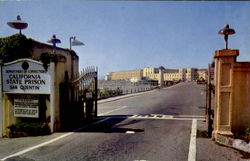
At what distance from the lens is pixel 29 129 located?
650cm

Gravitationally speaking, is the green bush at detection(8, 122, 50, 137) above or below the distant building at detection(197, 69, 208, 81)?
below

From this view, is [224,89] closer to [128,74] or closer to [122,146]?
[122,146]

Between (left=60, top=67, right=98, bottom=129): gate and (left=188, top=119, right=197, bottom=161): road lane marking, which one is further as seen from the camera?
(left=60, top=67, right=98, bottom=129): gate

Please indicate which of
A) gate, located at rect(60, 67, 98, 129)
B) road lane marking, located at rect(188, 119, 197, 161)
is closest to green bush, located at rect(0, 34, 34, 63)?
gate, located at rect(60, 67, 98, 129)

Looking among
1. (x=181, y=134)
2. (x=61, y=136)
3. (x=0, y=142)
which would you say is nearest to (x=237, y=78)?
(x=181, y=134)

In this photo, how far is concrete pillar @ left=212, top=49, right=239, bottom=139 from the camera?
5.20m

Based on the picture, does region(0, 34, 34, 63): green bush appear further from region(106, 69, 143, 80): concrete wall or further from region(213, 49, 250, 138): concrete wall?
region(106, 69, 143, 80): concrete wall

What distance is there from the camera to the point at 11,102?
22.7ft

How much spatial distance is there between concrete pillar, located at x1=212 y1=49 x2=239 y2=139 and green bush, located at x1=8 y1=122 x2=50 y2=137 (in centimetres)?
611

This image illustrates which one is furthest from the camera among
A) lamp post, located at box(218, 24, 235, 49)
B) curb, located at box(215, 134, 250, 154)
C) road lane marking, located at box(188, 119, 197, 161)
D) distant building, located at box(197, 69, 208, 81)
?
distant building, located at box(197, 69, 208, 81)

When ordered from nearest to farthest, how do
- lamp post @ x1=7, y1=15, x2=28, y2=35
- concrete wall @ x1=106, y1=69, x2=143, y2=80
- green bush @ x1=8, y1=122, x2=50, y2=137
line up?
green bush @ x1=8, y1=122, x2=50, y2=137, lamp post @ x1=7, y1=15, x2=28, y2=35, concrete wall @ x1=106, y1=69, x2=143, y2=80

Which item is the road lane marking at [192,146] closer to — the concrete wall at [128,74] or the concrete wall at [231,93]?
the concrete wall at [231,93]

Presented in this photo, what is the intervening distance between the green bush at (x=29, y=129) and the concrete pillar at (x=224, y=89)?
6.11m

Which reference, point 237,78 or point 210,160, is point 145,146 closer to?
point 210,160
